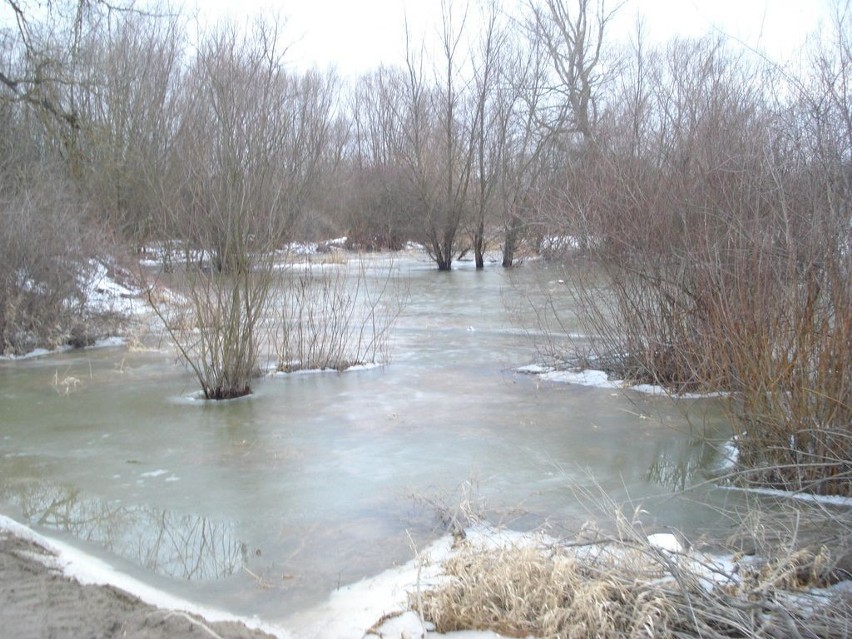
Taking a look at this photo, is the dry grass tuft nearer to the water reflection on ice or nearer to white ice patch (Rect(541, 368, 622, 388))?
the water reflection on ice

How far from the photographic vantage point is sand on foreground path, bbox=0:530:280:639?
3287 millimetres

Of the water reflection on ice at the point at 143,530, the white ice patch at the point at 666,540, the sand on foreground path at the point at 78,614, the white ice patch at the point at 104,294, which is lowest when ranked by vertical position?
the water reflection on ice at the point at 143,530

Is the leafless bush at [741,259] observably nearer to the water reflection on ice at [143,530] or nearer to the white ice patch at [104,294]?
the water reflection on ice at [143,530]

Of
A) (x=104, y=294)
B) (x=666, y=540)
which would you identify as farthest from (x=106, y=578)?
(x=104, y=294)

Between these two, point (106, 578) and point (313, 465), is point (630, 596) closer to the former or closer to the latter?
point (106, 578)

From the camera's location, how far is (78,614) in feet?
11.4

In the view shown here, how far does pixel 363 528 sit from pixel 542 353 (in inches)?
216

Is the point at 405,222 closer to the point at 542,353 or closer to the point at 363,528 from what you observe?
the point at 542,353

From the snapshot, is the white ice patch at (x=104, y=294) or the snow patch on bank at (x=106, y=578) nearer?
the snow patch on bank at (x=106, y=578)

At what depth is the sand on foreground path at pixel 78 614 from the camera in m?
3.29

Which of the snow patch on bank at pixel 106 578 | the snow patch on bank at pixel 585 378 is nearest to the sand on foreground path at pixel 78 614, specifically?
the snow patch on bank at pixel 106 578

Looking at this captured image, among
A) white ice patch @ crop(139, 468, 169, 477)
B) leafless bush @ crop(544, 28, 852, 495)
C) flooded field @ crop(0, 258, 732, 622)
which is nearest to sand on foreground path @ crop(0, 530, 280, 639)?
flooded field @ crop(0, 258, 732, 622)

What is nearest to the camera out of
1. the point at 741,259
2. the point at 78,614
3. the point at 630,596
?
the point at 630,596

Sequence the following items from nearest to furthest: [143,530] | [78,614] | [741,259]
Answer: [78,614] < [143,530] < [741,259]
